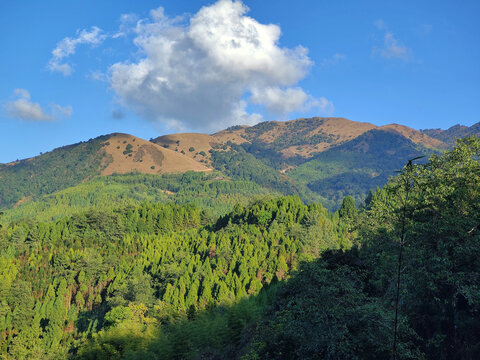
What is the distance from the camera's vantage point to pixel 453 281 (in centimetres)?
2123

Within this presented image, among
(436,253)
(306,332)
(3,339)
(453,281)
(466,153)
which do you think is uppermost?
(466,153)

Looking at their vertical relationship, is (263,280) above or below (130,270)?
above

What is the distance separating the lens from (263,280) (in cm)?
6838

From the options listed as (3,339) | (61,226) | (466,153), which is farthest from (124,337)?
(61,226)

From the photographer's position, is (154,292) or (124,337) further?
(154,292)

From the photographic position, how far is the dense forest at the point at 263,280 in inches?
812

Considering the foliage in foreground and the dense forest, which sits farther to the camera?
the foliage in foreground

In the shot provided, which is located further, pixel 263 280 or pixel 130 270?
pixel 130 270

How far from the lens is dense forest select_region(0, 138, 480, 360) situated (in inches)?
812

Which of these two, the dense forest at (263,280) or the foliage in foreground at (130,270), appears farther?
the foliage in foreground at (130,270)

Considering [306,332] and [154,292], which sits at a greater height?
[306,332]

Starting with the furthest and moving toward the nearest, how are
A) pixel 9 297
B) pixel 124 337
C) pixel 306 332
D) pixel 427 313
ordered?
pixel 9 297, pixel 124 337, pixel 427 313, pixel 306 332

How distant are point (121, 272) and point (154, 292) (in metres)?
13.5

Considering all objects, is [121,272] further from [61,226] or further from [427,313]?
[427,313]
